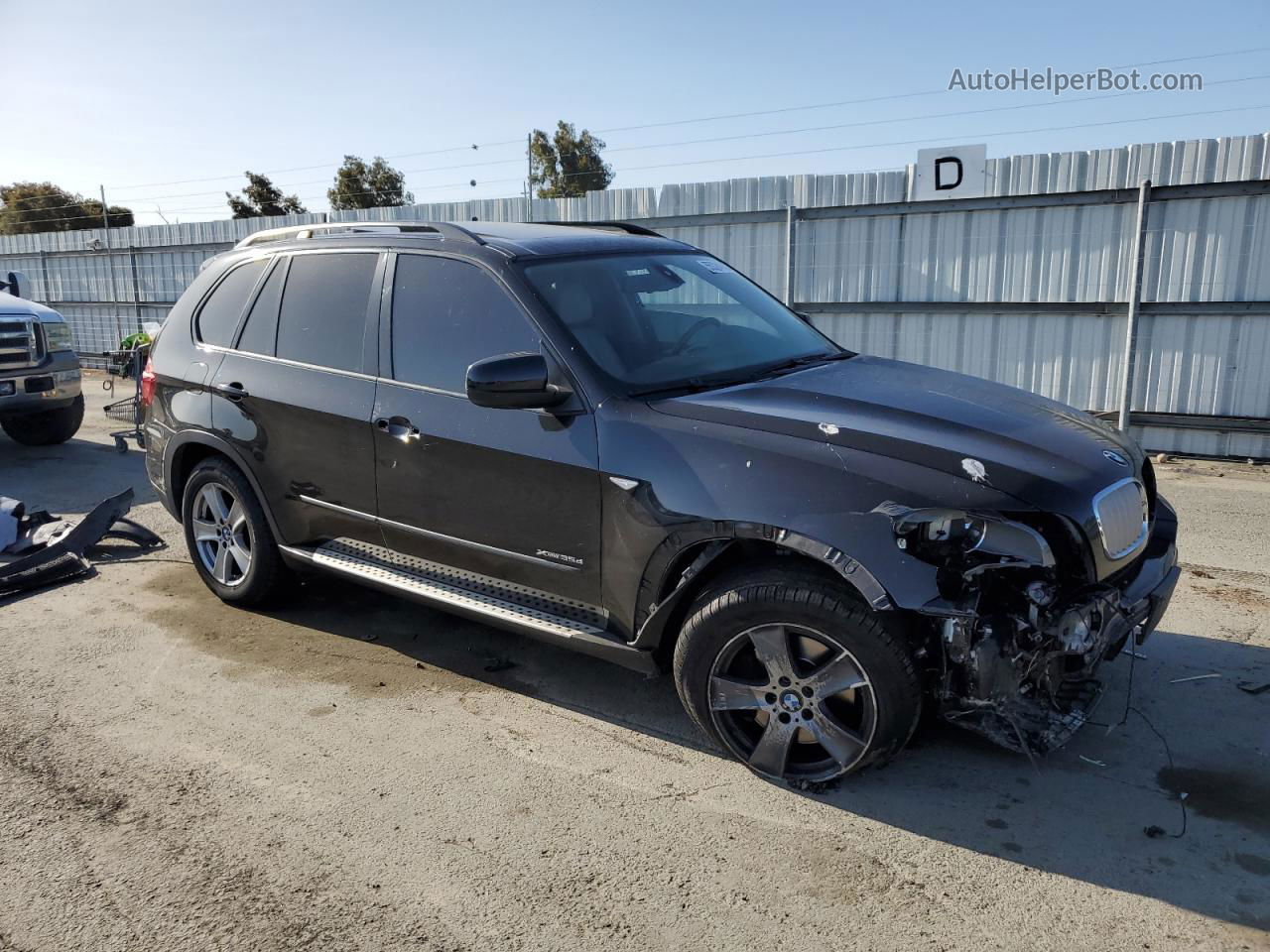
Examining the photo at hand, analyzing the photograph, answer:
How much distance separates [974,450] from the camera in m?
3.18

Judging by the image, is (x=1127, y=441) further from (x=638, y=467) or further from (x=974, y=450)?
(x=638, y=467)

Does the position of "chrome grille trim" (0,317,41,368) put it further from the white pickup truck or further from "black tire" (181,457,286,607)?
"black tire" (181,457,286,607)

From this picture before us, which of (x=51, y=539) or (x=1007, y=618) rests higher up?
(x=1007, y=618)

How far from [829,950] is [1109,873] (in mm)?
949

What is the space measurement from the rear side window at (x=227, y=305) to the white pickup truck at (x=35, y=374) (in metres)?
5.60

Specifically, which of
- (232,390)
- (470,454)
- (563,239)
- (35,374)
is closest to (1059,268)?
(563,239)

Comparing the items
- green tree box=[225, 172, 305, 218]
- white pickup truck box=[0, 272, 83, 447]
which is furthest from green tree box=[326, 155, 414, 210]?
white pickup truck box=[0, 272, 83, 447]

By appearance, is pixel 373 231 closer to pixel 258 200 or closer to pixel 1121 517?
pixel 1121 517

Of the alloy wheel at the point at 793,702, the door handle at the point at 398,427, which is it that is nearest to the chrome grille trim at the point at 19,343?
the door handle at the point at 398,427

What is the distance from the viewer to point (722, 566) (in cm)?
346

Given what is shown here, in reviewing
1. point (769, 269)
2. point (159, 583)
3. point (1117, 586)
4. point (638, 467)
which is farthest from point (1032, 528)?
point (769, 269)

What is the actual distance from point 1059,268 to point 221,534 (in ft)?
26.3

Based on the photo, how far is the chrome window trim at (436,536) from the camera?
3773mm

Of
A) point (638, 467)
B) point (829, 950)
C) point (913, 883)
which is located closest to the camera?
point (829, 950)
